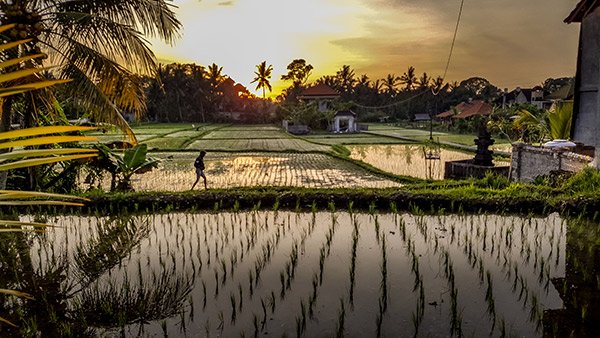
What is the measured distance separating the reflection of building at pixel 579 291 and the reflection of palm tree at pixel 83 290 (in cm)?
343

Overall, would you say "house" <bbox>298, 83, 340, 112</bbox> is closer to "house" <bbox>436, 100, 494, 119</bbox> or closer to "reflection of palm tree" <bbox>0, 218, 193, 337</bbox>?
"house" <bbox>436, 100, 494, 119</bbox>

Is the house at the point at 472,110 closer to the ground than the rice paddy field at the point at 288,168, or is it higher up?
higher up

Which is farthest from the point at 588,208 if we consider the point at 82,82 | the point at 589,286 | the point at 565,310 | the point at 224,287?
the point at 82,82

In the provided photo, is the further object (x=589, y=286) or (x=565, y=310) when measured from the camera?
(x=589, y=286)

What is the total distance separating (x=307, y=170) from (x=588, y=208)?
340 inches

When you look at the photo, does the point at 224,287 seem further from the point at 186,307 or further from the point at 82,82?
the point at 82,82

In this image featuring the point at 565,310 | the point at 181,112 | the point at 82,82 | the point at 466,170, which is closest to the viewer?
the point at 565,310

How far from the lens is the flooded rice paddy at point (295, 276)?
3.94 meters

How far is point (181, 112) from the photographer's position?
55.6 meters

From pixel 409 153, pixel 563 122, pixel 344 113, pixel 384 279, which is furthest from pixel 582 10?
pixel 344 113

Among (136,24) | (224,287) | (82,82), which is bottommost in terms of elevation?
(224,287)

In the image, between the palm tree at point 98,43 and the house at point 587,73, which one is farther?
the house at point 587,73

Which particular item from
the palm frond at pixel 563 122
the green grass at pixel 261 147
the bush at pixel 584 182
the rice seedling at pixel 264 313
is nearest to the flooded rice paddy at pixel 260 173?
the green grass at pixel 261 147

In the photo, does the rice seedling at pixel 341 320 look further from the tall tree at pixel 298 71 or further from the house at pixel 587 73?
the tall tree at pixel 298 71
